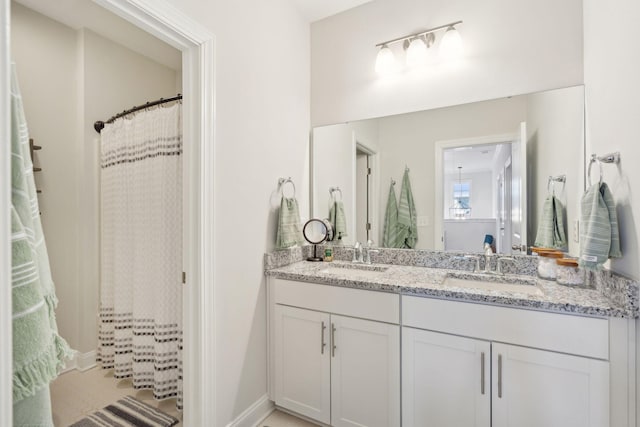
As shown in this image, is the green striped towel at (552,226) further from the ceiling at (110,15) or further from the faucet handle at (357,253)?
the ceiling at (110,15)

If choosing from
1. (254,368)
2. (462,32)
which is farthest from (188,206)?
(462,32)

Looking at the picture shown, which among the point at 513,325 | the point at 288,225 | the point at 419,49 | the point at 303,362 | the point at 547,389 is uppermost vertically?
the point at 419,49

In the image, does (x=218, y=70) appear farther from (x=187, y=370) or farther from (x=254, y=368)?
(x=254, y=368)

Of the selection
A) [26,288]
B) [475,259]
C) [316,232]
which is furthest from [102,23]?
[475,259]

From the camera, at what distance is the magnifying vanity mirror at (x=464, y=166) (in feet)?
A: 5.50

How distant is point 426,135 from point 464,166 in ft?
1.05

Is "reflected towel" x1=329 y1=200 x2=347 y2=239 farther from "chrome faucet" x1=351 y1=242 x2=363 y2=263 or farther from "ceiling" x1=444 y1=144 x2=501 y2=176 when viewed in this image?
"ceiling" x1=444 y1=144 x2=501 y2=176

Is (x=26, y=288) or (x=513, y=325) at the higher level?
(x=26, y=288)

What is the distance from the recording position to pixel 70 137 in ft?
7.95

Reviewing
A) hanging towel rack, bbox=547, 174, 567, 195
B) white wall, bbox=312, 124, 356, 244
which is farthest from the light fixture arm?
hanging towel rack, bbox=547, 174, 567, 195

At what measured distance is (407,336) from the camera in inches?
59.1

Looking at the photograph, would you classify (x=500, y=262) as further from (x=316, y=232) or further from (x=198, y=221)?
(x=198, y=221)

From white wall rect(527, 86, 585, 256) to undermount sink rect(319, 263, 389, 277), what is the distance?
0.90 m

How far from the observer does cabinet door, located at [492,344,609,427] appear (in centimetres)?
117
